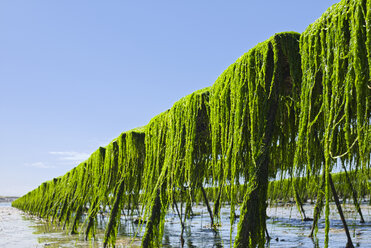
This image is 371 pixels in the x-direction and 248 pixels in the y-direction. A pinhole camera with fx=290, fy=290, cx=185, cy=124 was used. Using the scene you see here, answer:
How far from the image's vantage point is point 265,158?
2.91 meters

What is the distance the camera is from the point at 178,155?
14.3 feet

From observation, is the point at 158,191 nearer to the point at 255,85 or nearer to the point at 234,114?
the point at 234,114

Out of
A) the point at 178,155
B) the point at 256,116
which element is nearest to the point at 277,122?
the point at 256,116

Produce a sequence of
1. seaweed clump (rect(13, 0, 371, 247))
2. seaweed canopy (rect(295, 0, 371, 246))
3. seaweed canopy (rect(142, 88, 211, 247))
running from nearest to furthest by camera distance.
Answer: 1. seaweed canopy (rect(295, 0, 371, 246))
2. seaweed clump (rect(13, 0, 371, 247))
3. seaweed canopy (rect(142, 88, 211, 247))

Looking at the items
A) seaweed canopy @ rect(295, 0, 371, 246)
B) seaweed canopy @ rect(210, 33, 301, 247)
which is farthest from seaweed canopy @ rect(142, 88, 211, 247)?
seaweed canopy @ rect(295, 0, 371, 246)

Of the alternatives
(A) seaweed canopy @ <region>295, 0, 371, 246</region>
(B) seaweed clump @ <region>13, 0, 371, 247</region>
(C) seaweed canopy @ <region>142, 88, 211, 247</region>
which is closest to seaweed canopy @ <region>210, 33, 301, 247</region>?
(B) seaweed clump @ <region>13, 0, 371, 247</region>

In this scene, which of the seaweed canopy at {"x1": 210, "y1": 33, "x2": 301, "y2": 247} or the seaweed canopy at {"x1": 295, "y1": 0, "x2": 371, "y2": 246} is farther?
the seaweed canopy at {"x1": 210, "y1": 33, "x2": 301, "y2": 247}

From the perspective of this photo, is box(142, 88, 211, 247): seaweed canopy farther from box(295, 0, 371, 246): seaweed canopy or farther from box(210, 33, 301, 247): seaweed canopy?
box(295, 0, 371, 246): seaweed canopy

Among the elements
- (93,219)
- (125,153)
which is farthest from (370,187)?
(93,219)

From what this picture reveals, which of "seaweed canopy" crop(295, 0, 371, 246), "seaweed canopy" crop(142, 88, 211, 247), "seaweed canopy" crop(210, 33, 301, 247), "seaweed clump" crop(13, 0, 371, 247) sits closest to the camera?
"seaweed canopy" crop(295, 0, 371, 246)

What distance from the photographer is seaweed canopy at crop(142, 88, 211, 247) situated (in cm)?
421

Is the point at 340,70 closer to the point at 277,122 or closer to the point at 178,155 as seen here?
the point at 277,122

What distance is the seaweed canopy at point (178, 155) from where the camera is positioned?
4207mm

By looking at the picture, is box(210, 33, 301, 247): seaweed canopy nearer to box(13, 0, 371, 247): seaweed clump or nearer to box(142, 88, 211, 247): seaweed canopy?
box(13, 0, 371, 247): seaweed clump
